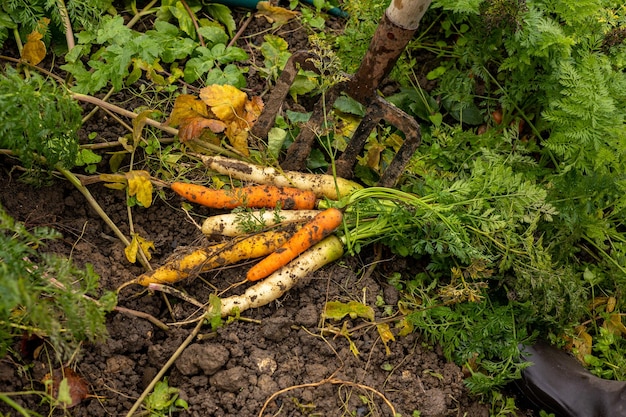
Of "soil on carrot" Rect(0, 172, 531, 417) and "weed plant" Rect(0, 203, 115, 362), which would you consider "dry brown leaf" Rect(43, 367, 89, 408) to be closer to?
"soil on carrot" Rect(0, 172, 531, 417)

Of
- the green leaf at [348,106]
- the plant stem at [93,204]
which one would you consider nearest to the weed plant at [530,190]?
the green leaf at [348,106]

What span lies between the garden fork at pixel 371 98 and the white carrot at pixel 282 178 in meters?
0.11

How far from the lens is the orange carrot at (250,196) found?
8.61 feet

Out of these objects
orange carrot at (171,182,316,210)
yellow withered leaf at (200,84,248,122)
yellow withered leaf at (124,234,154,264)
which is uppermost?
yellow withered leaf at (200,84,248,122)

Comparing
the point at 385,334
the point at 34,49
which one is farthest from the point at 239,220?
the point at 34,49

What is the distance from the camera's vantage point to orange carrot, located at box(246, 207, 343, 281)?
249 centimetres

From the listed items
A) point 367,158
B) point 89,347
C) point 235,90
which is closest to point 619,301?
point 367,158

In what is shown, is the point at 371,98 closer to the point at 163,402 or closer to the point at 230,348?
the point at 230,348

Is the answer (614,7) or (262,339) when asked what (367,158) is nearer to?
(262,339)

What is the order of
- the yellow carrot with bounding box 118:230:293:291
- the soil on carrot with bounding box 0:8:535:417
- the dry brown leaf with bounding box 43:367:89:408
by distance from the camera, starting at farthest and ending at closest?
the yellow carrot with bounding box 118:230:293:291
the soil on carrot with bounding box 0:8:535:417
the dry brown leaf with bounding box 43:367:89:408

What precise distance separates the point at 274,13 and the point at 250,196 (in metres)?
1.17

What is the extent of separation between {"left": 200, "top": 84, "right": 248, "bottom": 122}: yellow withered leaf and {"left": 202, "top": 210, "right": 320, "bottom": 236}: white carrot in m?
0.49

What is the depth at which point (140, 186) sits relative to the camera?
2570 mm

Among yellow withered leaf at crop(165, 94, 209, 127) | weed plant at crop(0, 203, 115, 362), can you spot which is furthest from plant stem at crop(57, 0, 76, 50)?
weed plant at crop(0, 203, 115, 362)
